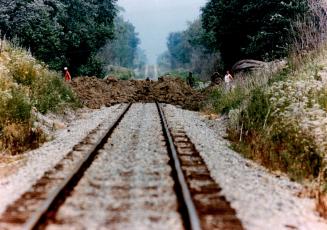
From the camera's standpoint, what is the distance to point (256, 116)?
13211 millimetres

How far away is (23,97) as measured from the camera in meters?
13.9

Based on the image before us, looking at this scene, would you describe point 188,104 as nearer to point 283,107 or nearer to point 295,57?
point 295,57

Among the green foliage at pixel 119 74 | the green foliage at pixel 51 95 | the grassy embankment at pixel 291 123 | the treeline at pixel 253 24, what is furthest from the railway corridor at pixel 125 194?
the green foliage at pixel 119 74

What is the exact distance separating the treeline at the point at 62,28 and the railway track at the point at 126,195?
13.2 metres

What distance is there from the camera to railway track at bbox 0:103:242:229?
598cm

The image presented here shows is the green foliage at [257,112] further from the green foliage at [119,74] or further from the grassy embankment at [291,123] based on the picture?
the green foliage at [119,74]

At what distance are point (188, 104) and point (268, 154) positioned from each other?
53.8 ft

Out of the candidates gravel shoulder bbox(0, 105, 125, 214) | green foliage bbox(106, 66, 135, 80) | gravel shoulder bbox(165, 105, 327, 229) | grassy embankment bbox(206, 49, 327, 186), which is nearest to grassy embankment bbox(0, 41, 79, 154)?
gravel shoulder bbox(0, 105, 125, 214)

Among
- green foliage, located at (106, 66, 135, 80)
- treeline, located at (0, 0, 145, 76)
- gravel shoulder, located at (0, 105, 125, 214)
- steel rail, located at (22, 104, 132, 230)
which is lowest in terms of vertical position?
gravel shoulder, located at (0, 105, 125, 214)

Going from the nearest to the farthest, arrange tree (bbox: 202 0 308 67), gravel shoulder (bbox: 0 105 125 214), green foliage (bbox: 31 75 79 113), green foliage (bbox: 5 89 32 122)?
gravel shoulder (bbox: 0 105 125 214) → green foliage (bbox: 5 89 32 122) → green foliage (bbox: 31 75 79 113) → tree (bbox: 202 0 308 67)

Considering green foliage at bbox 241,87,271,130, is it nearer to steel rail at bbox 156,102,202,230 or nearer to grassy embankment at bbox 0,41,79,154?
steel rail at bbox 156,102,202,230

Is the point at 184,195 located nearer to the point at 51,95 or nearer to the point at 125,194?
the point at 125,194

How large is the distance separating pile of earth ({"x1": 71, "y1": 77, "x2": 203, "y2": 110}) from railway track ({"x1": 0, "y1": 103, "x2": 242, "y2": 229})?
15.6m

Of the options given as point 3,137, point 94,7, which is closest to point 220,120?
point 3,137
